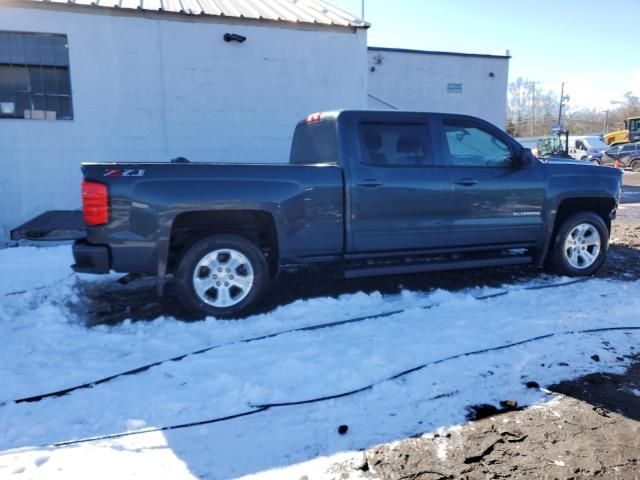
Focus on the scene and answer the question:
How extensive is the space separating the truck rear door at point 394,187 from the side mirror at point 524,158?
3.20 ft

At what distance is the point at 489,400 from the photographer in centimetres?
336

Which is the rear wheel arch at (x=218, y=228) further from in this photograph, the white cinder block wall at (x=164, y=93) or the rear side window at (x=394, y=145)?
the white cinder block wall at (x=164, y=93)

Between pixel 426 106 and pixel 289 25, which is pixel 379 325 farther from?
pixel 426 106

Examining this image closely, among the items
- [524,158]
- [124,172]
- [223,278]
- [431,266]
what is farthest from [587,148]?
[124,172]

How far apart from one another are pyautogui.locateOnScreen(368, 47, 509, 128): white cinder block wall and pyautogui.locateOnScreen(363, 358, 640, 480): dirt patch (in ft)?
52.9

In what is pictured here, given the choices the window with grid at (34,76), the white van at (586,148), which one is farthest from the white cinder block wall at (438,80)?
the white van at (586,148)

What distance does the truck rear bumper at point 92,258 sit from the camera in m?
4.53

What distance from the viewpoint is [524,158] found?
5.75 metres

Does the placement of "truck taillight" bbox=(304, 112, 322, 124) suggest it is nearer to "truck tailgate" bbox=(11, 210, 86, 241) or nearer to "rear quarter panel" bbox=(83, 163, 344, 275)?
"rear quarter panel" bbox=(83, 163, 344, 275)

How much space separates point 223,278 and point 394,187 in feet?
6.39

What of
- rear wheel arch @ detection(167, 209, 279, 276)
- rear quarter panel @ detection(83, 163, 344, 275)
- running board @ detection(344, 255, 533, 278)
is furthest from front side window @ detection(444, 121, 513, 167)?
rear wheel arch @ detection(167, 209, 279, 276)

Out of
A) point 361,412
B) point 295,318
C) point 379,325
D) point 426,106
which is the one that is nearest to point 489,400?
point 361,412

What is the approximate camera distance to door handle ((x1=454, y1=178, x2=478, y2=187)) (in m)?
5.51

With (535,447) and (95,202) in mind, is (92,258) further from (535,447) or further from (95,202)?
(535,447)
